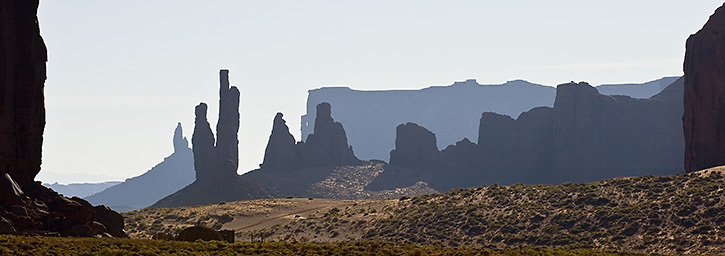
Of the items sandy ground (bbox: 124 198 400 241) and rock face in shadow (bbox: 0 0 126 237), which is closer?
rock face in shadow (bbox: 0 0 126 237)

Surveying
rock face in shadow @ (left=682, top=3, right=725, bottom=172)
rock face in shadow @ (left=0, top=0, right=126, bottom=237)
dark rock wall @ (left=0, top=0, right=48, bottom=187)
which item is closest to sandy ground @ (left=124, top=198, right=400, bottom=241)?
rock face in shadow @ (left=682, top=3, right=725, bottom=172)

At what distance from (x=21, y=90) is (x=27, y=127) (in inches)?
77.1

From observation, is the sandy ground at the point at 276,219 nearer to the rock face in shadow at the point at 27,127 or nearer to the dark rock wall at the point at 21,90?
the rock face in shadow at the point at 27,127

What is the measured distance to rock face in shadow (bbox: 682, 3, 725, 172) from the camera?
9956 centimetres

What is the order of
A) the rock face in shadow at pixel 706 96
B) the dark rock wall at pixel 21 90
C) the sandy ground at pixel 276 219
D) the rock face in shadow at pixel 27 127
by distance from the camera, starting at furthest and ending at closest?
1. the rock face in shadow at pixel 706 96
2. the sandy ground at pixel 276 219
3. the dark rock wall at pixel 21 90
4. the rock face in shadow at pixel 27 127

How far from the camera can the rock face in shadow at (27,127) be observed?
49.5 meters

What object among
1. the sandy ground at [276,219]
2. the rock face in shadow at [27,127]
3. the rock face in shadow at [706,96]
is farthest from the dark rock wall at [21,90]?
the rock face in shadow at [706,96]

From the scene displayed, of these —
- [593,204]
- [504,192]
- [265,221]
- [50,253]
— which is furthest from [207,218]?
[50,253]

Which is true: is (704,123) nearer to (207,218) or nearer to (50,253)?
(207,218)

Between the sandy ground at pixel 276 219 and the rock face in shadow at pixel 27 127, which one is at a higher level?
the rock face in shadow at pixel 27 127

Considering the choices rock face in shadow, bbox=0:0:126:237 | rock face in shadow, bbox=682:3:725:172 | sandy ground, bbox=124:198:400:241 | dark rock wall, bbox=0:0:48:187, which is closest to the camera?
rock face in shadow, bbox=0:0:126:237

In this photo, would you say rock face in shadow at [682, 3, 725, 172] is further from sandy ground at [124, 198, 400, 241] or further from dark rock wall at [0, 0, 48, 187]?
dark rock wall at [0, 0, 48, 187]

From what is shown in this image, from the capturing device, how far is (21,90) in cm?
5184

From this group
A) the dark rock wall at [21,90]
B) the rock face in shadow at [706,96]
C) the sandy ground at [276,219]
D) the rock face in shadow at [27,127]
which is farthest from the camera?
the rock face in shadow at [706,96]
